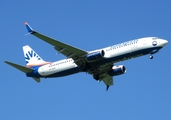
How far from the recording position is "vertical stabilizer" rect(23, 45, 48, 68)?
82.3 meters

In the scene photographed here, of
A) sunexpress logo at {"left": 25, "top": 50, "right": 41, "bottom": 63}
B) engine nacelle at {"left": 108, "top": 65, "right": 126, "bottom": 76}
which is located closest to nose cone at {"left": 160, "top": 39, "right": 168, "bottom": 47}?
engine nacelle at {"left": 108, "top": 65, "right": 126, "bottom": 76}


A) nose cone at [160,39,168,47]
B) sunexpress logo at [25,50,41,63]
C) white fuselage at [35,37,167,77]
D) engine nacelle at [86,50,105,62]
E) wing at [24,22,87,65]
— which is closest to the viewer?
wing at [24,22,87,65]

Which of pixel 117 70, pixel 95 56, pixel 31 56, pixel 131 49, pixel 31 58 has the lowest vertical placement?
pixel 95 56

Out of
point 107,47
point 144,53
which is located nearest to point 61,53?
point 107,47

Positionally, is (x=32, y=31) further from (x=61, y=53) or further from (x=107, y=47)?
(x=107, y=47)

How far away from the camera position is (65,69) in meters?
76.1

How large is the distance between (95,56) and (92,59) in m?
0.79

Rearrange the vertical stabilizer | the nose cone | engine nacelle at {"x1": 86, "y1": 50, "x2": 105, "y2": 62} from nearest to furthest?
the nose cone
engine nacelle at {"x1": 86, "y1": 50, "x2": 105, "y2": 62}
the vertical stabilizer

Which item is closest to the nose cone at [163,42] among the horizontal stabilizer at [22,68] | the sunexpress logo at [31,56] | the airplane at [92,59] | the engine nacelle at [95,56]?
the airplane at [92,59]

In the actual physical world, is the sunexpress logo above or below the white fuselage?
above

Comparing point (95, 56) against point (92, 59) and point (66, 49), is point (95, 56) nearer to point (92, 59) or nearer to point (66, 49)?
point (92, 59)

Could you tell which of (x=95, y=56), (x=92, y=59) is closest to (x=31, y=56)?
(x=92, y=59)

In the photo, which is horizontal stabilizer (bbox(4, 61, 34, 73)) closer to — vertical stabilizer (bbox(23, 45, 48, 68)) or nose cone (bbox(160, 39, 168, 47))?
vertical stabilizer (bbox(23, 45, 48, 68))

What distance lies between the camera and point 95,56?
237ft
